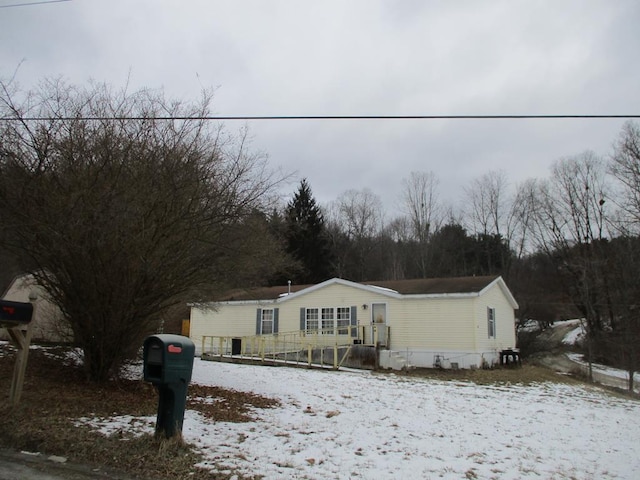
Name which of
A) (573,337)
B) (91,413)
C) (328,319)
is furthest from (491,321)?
(573,337)

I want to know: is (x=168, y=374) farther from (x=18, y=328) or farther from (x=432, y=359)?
(x=432, y=359)

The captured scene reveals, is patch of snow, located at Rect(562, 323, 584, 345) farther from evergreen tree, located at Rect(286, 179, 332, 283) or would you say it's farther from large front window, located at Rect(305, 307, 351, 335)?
large front window, located at Rect(305, 307, 351, 335)

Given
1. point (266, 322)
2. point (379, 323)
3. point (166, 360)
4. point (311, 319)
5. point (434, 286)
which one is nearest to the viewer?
point (166, 360)

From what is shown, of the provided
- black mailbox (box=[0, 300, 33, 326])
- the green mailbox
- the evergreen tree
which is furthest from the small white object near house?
the evergreen tree

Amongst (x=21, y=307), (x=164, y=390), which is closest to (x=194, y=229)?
(x=21, y=307)

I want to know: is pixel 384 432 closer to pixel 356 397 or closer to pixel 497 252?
pixel 356 397

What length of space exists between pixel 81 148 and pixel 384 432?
640 cm

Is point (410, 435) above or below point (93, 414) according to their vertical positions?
below

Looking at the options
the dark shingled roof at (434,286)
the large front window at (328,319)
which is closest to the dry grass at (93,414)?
the dark shingled roof at (434,286)

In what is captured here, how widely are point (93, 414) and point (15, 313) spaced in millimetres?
1653

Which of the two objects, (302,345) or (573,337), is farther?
(573,337)

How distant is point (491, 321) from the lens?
21.4 m

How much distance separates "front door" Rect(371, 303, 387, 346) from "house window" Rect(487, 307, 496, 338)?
424 centimetres

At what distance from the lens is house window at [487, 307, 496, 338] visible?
21.0 metres
